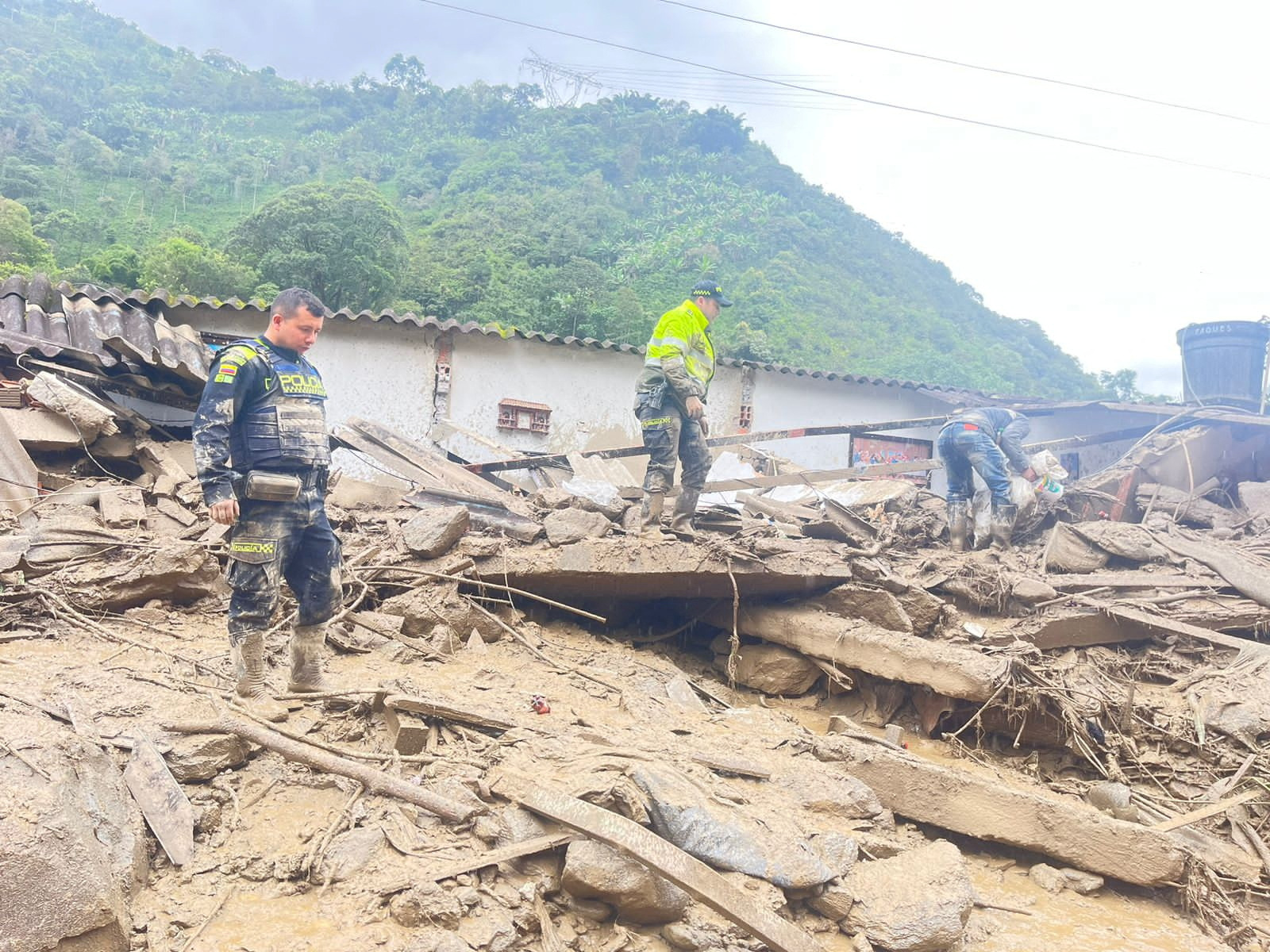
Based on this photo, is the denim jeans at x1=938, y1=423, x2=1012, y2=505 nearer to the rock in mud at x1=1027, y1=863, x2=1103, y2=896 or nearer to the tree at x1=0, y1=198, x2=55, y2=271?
the rock in mud at x1=1027, y1=863, x2=1103, y2=896

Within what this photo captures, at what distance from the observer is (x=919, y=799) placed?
3934 millimetres

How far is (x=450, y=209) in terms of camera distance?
127ft

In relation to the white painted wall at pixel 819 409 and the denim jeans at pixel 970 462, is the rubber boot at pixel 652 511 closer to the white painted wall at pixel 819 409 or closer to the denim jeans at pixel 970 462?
the denim jeans at pixel 970 462

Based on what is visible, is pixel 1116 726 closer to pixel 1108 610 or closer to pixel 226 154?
pixel 1108 610

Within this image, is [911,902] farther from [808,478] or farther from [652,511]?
[808,478]

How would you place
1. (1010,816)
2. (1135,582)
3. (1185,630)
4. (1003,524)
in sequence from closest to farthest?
1. (1010,816)
2. (1185,630)
3. (1135,582)
4. (1003,524)

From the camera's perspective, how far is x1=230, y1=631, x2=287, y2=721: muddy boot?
11.4ft

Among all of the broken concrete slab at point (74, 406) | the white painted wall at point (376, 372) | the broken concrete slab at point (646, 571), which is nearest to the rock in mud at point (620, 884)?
the broken concrete slab at point (646, 571)

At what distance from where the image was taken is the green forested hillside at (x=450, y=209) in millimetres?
21172

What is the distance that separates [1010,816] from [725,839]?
1.82 meters

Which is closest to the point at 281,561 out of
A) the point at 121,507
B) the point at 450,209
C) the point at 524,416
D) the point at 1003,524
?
the point at 121,507

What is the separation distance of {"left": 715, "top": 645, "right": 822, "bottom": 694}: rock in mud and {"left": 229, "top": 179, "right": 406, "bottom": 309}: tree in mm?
16848

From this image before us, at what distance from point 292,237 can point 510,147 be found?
3164 centimetres

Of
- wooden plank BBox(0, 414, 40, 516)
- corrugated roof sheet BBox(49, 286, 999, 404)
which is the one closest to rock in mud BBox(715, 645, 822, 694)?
wooden plank BBox(0, 414, 40, 516)
